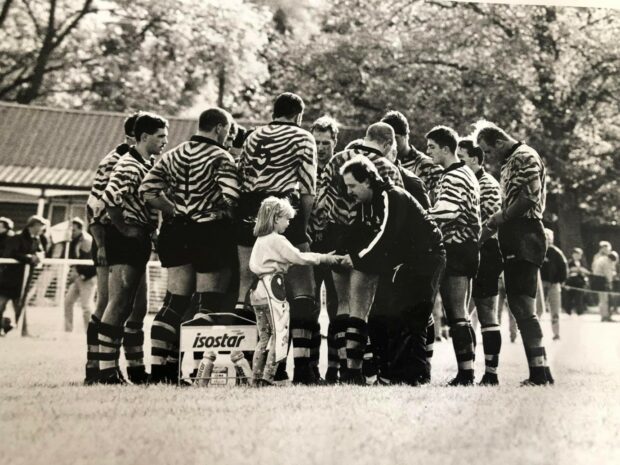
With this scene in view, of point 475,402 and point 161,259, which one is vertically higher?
point 161,259

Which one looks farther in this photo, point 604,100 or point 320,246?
point 604,100

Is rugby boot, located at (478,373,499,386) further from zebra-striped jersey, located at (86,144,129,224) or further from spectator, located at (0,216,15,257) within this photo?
spectator, located at (0,216,15,257)

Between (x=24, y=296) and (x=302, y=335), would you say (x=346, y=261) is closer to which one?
(x=302, y=335)

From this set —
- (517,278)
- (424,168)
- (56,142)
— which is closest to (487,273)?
(517,278)

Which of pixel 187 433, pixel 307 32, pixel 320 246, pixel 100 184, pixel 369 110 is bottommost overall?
pixel 187 433

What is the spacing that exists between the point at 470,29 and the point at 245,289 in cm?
189

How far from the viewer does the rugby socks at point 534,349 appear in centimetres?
381

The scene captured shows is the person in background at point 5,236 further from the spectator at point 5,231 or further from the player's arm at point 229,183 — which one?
the player's arm at point 229,183

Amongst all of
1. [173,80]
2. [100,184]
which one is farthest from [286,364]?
[173,80]

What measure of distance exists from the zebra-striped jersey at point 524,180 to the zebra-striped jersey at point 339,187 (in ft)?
1.94

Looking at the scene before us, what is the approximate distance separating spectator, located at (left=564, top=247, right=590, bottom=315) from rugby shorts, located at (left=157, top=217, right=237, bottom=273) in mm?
1780

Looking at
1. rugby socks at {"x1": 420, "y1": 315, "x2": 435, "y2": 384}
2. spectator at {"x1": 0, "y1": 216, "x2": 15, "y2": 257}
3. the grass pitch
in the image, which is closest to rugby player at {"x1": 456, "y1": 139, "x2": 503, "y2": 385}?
the grass pitch

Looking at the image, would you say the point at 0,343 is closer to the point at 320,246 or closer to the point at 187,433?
the point at 187,433

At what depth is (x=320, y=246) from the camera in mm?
3629
